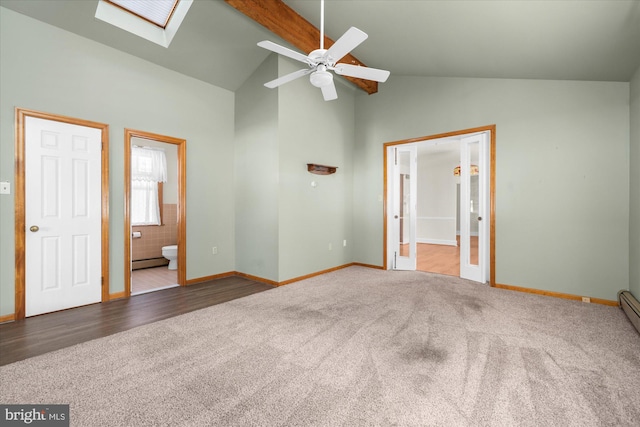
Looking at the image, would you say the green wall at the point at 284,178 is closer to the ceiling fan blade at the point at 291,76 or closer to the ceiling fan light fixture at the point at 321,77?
the ceiling fan blade at the point at 291,76

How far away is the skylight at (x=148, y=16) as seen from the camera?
321 cm

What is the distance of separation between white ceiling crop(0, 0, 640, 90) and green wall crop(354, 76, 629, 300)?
0.28 meters

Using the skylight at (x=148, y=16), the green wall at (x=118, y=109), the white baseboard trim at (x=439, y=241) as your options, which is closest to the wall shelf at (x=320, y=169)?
the green wall at (x=118, y=109)

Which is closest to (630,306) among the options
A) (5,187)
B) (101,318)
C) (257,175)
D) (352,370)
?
(352,370)

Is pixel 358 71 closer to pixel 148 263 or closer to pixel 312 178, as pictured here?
pixel 312 178

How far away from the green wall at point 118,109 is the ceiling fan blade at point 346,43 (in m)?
2.82

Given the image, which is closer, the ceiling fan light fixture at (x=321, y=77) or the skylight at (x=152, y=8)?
the ceiling fan light fixture at (x=321, y=77)

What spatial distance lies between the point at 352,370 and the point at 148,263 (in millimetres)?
5042

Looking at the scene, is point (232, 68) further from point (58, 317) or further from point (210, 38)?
point (58, 317)

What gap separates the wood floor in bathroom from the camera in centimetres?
415

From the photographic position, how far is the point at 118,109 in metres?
3.55

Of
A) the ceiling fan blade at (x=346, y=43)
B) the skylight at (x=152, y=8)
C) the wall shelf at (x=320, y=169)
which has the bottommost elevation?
the wall shelf at (x=320, y=169)

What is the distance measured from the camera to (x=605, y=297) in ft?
11.1

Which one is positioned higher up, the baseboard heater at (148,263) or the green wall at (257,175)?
the green wall at (257,175)
